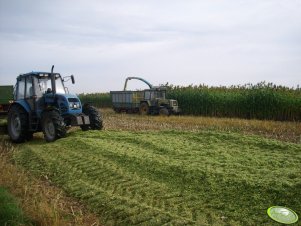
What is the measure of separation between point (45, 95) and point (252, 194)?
7302 millimetres

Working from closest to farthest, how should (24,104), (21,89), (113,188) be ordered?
(113,188) < (24,104) < (21,89)

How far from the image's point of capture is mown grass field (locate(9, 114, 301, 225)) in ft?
14.4

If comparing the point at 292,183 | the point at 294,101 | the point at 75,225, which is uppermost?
the point at 294,101

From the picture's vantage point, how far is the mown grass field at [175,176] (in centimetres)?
439

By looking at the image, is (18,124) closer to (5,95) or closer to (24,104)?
(24,104)

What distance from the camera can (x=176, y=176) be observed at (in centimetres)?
561

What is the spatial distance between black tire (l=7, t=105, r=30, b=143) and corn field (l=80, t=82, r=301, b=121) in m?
12.5

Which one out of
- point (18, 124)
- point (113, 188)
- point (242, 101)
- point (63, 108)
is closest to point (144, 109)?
point (242, 101)

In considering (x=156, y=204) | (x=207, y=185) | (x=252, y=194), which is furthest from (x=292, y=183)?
(x=156, y=204)

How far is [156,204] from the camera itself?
466 centimetres

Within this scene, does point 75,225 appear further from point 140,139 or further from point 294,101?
point 294,101

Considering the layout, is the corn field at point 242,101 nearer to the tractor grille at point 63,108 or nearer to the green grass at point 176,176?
the green grass at point 176,176

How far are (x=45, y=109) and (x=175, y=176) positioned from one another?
5.53m

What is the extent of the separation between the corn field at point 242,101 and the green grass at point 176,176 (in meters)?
10.4
